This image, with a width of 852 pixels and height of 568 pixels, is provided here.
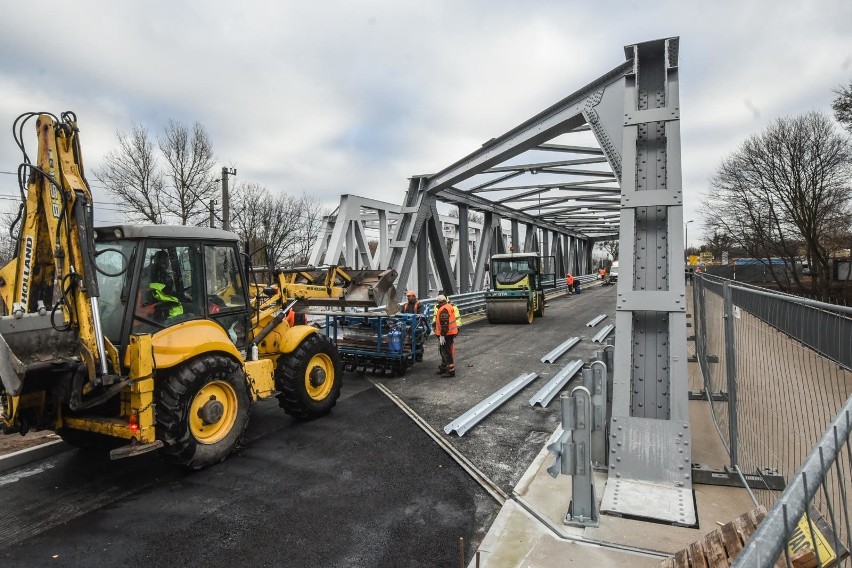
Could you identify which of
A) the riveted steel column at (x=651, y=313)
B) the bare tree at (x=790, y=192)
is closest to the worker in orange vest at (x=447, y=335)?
the riveted steel column at (x=651, y=313)

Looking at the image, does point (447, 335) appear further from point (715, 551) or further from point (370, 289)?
point (715, 551)

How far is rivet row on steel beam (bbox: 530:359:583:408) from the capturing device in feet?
23.8

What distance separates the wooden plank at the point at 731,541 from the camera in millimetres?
2545

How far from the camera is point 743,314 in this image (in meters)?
4.30

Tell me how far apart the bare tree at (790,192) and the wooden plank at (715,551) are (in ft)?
84.3

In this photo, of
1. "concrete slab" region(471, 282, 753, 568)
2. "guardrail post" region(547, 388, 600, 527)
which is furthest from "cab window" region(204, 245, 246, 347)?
"guardrail post" region(547, 388, 600, 527)

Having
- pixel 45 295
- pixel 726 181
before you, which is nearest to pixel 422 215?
pixel 45 295

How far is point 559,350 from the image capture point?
37.0 ft

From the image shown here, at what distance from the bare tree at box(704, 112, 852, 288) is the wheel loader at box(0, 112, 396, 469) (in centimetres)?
2662

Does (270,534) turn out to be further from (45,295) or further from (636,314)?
(636,314)

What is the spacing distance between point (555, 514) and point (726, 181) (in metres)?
27.7

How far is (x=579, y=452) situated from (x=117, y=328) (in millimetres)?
4373

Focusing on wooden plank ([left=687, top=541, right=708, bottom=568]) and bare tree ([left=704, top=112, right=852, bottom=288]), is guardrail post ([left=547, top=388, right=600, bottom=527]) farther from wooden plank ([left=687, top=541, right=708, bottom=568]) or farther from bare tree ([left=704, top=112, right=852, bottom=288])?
bare tree ([left=704, top=112, right=852, bottom=288])

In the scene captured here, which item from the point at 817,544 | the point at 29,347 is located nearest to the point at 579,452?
the point at 817,544
